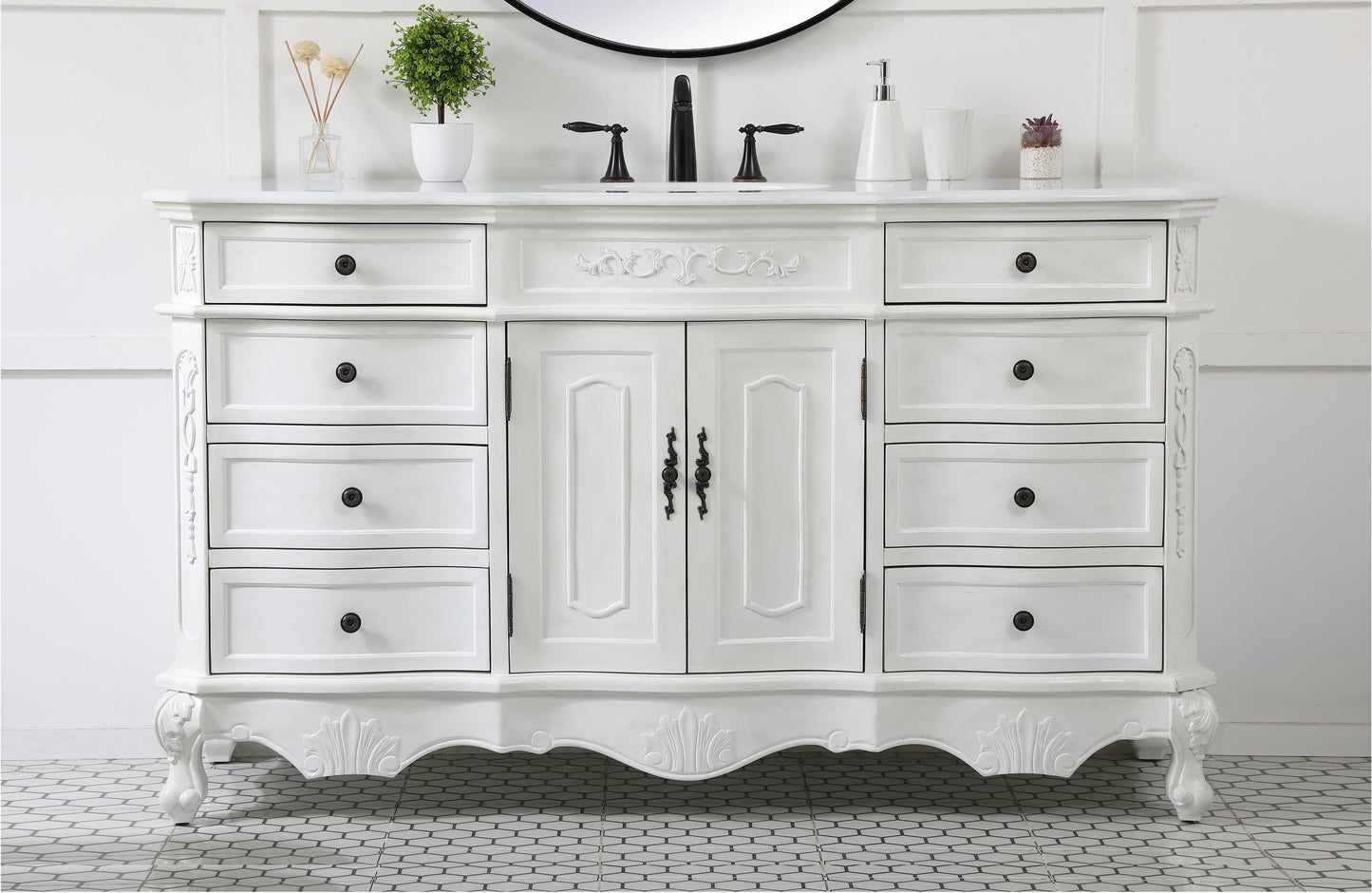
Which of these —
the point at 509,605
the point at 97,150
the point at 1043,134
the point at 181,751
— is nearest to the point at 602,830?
the point at 509,605

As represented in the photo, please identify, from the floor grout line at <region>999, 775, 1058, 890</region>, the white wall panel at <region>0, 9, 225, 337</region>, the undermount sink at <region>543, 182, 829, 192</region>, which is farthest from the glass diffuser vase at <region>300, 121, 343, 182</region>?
the floor grout line at <region>999, 775, 1058, 890</region>

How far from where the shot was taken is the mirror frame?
2352 millimetres

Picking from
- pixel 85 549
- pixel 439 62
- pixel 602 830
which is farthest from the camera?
pixel 85 549

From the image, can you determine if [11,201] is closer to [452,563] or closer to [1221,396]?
[452,563]

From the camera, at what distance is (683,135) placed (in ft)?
7.58

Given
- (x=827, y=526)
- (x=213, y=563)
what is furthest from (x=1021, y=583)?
(x=213, y=563)

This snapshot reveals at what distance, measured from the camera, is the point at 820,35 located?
2385 millimetres

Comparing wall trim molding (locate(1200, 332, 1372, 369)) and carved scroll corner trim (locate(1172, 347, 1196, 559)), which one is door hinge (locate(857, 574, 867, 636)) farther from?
wall trim molding (locate(1200, 332, 1372, 369))

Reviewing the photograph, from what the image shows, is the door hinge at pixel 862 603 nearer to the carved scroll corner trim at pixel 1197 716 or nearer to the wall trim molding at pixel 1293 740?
the carved scroll corner trim at pixel 1197 716

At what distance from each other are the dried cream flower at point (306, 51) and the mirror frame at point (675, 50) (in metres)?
0.35

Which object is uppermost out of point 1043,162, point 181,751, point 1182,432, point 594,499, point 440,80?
point 440,80

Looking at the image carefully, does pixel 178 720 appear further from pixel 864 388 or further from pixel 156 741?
pixel 864 388

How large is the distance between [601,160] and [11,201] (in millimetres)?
1089

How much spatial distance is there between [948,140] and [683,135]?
0.46 meters
